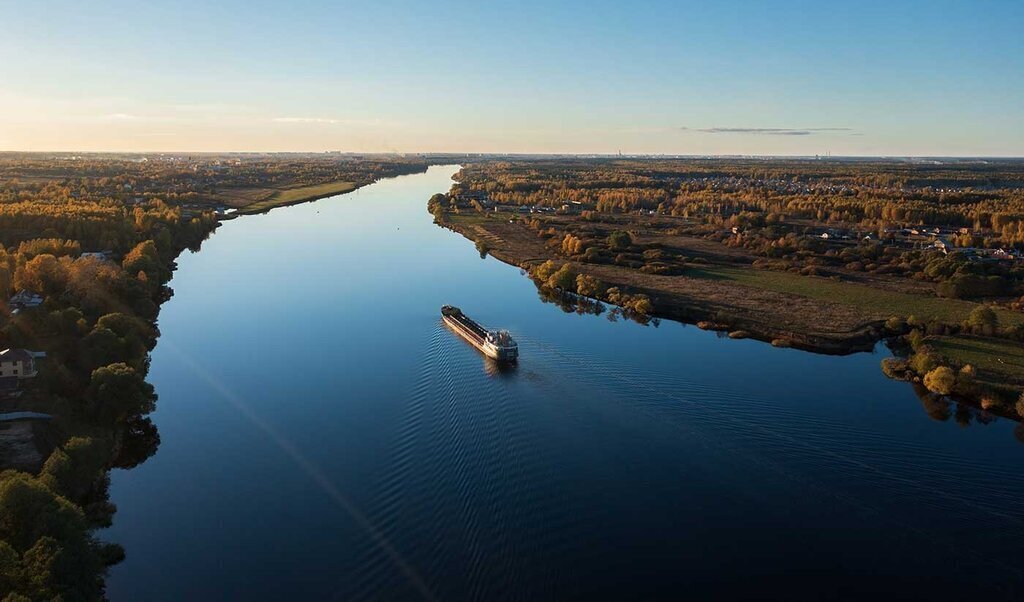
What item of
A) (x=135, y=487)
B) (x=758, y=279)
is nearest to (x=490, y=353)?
(x=135, y=487)

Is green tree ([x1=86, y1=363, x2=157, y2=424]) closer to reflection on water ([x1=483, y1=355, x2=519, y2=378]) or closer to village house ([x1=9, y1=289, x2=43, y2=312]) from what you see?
village house ([x1=9, y1=289, x2=43, y2=312])

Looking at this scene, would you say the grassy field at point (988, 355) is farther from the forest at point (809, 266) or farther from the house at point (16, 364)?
the house at point (16, 364)

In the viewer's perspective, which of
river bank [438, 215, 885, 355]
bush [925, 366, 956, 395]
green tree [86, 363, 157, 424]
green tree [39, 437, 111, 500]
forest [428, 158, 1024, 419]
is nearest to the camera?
green tree [39, 437, 111, 500]

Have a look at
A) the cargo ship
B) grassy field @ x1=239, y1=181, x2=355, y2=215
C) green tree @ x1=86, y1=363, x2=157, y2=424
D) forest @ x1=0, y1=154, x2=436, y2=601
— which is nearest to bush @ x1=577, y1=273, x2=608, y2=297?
the cargo ship

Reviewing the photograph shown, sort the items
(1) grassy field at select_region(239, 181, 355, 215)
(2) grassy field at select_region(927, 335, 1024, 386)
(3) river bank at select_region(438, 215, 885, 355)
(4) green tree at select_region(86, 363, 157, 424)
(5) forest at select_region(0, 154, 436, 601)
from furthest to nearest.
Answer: (1) grassy field at select_region(239, 181, 355, 215)
(3) river bank at select_region(438, 215, 885, 355)
(2) grassy field at select_region(927, 335, 1024, 386)
(4) green tree at select_region(86, 363, 157, 424)
(5) forest at select_region(0, 154, 436, 601)

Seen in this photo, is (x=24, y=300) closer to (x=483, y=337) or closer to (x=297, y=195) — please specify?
(x=483, y=337)

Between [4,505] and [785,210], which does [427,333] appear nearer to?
[4,505]

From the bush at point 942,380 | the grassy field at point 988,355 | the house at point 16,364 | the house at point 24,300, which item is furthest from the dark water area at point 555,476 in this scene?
the house at point 24,300
